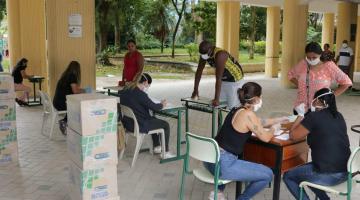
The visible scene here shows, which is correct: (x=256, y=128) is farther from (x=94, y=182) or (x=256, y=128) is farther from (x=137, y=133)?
(x=137, y=133)

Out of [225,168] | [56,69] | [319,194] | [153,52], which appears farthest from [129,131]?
[153,52]

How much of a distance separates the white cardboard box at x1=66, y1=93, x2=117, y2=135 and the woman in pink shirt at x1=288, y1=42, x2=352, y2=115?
6.58ft

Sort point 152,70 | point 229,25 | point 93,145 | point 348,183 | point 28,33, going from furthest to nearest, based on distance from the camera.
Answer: point 152,70 → point 229,25 → point 28,33 → point 93,145 → point 348,183

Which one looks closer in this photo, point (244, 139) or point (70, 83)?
point (244, 139)

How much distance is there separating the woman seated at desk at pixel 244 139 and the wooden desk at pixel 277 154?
78 mm

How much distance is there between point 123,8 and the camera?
21.8 meters

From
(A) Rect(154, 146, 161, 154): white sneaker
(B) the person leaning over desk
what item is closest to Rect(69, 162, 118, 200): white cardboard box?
(B) the person leaning over desk

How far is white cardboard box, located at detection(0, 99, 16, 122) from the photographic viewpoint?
4953 mm

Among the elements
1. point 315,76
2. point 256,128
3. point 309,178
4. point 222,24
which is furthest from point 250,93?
point 222,24

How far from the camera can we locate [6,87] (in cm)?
496

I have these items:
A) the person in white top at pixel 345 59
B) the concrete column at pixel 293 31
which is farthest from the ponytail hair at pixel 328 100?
the person in white top at pixel 345 59

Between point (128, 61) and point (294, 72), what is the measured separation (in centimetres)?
356

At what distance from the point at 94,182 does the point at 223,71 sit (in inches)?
92.4

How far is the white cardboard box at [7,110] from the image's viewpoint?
16.3 ft
